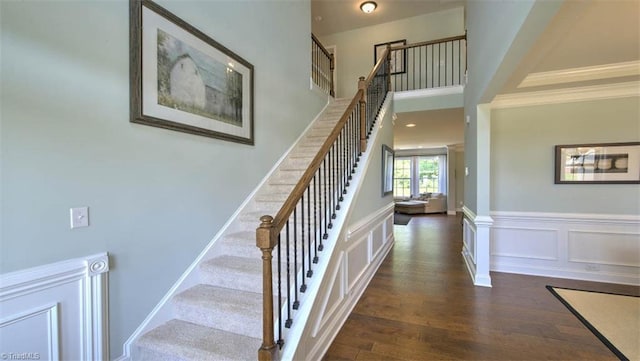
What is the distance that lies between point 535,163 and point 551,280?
5.05 ft

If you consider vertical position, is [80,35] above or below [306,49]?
below

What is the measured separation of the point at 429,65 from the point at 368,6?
1.97 meters

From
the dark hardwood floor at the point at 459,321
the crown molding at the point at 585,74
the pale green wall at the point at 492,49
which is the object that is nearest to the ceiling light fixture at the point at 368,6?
the pale green wall at the point at 492,49

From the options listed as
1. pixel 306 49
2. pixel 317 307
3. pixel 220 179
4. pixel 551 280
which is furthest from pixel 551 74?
pixel 220 179

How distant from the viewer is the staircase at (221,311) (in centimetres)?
175

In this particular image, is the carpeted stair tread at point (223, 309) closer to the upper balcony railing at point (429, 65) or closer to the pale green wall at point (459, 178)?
the upper balcony railing at point (429, 65)

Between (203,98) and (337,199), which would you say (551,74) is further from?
(203,98)

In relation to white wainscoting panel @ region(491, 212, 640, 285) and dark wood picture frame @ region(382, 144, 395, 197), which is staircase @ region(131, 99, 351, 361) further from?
white wainscoting panel @ region(491, 212, 640, 285)

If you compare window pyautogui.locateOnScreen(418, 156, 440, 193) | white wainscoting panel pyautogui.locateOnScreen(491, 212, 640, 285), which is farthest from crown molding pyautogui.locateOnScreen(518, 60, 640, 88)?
window pyautogui.locateOnScreen(418, 156, 440, 193)

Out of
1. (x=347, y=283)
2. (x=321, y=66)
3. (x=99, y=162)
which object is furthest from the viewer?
(x=321, y=66)

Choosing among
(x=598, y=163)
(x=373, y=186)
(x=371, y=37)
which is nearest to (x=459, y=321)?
(x=373, y=186)

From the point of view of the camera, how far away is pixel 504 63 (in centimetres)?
213

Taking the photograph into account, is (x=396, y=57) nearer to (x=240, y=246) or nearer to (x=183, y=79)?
(x=183, y=79)

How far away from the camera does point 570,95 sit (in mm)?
3463
